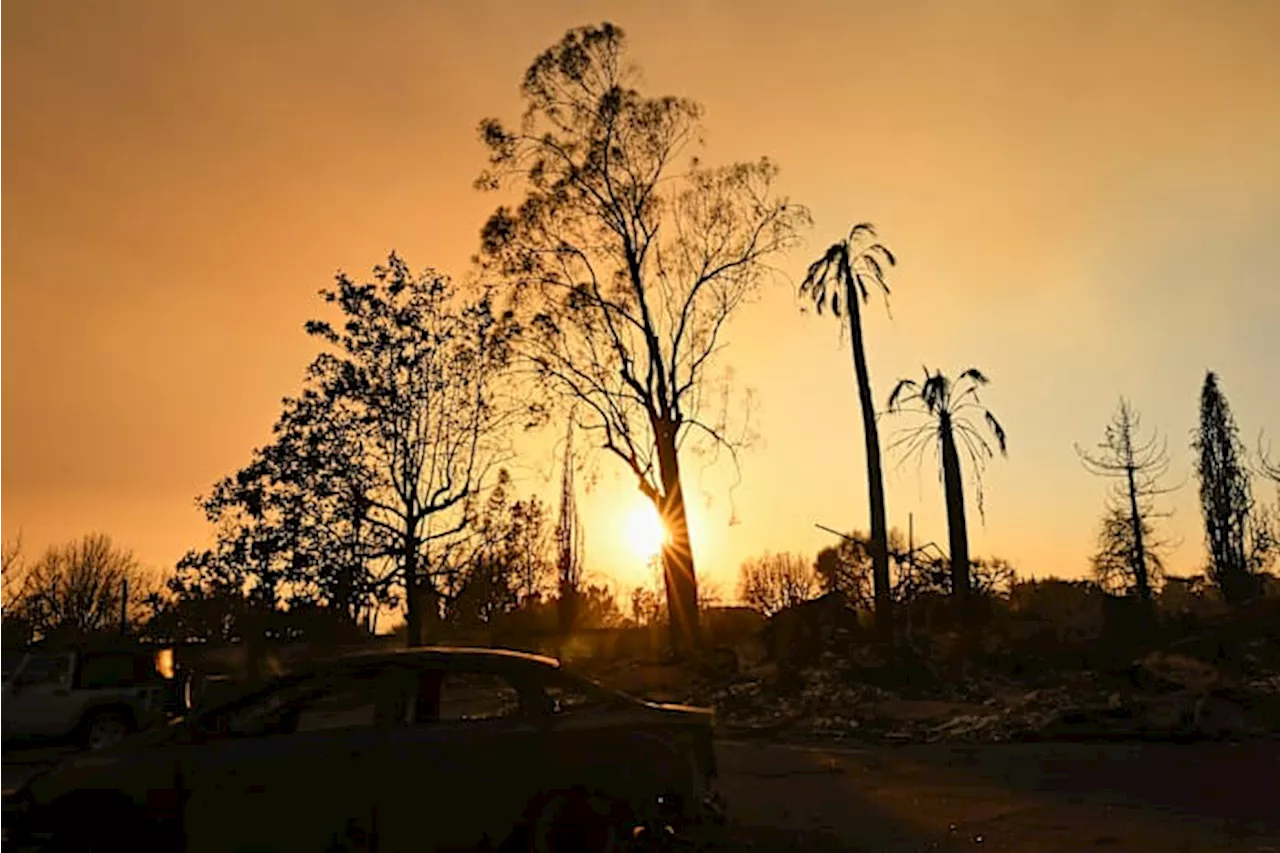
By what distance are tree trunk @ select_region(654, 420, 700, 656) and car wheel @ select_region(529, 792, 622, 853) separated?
24694 mm

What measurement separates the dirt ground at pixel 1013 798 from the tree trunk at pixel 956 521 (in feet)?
44.9

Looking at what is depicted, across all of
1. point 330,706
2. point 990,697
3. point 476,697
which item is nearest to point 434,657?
point 476,697

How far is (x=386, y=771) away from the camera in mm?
8258

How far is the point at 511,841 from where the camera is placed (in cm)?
860

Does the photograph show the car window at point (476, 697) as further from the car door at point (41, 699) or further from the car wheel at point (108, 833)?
the car door at point (41, 699)

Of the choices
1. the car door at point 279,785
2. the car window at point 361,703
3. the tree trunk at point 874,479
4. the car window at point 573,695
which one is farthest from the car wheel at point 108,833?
the tree trunk at point 874,479

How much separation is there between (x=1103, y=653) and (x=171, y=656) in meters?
18.9

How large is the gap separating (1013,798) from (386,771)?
24.6 ft

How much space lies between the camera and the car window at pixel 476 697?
28.9 feet

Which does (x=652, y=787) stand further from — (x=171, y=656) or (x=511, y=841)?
(x=171, y=656)

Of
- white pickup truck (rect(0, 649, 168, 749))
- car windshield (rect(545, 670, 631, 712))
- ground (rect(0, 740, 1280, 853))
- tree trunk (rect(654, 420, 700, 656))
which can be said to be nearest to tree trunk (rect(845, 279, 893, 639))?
tree trunk (rect(654, 420, 700, 656))

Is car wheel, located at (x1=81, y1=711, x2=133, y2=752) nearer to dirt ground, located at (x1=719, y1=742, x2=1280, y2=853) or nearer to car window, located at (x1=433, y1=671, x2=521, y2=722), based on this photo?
→ dirt ground, located at (x1=719, y1=742, x2=1280, y2=853)

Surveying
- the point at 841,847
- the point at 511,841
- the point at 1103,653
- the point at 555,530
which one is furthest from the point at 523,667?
the point at 555,530

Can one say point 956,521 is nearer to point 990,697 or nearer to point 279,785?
point 990,697
